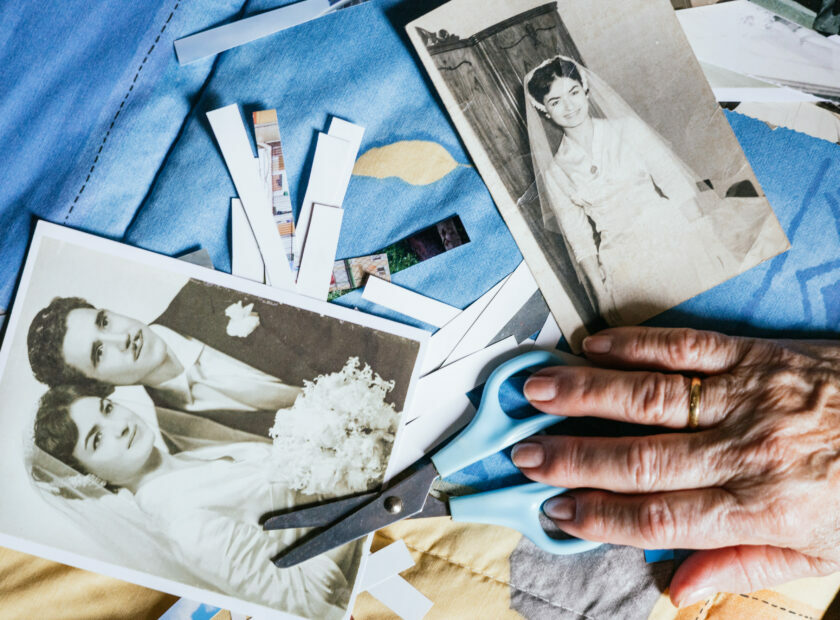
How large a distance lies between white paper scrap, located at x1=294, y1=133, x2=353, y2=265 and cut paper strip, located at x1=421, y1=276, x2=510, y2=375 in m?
0.16

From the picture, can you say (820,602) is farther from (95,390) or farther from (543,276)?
(95,390)

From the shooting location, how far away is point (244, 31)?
573 mm

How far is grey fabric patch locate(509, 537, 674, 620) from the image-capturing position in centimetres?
62

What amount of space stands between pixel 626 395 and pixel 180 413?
1.43 ft

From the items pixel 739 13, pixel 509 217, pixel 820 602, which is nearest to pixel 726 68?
pixel 739 13

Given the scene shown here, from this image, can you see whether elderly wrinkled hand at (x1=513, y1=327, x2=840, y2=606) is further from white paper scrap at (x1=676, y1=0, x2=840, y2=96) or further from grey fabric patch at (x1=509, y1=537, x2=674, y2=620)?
white paper scrap at (x1=676, y1=0, x2=840, y2=96)

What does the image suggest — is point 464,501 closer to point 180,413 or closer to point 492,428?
point 492,428

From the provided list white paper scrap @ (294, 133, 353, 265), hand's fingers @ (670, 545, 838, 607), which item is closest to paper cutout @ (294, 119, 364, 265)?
white paper scrap @ (294, 133, 353, 265)

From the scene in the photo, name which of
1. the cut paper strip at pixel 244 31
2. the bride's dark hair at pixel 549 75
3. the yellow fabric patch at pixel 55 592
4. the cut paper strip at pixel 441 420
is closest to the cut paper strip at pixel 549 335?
the cut paper strip at pixel 441 420

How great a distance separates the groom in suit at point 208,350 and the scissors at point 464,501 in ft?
0.35

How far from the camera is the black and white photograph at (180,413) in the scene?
22.3 inches

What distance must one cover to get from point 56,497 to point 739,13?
83 centimetres

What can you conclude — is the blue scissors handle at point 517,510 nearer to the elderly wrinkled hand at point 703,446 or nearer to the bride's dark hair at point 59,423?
the elderly wrinkled hand at point 703,446

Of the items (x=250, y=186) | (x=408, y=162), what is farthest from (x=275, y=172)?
(x=408, y=162)
